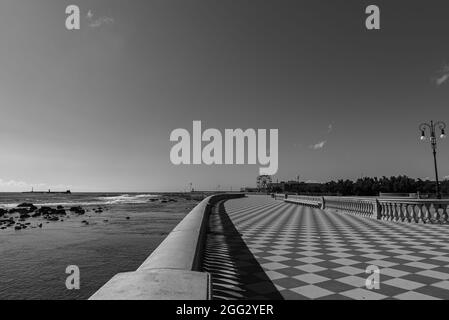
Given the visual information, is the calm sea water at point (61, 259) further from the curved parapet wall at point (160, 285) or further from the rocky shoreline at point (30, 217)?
the curved parapet wall at point (160, 285)

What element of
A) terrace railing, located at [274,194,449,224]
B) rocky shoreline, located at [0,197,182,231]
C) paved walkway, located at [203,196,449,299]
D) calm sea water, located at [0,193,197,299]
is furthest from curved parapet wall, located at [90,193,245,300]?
rocky shoreline, located at [0,197,182,231]

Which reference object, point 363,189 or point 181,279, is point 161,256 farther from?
point 363,189

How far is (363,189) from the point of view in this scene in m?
96.4

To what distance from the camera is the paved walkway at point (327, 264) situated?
5227 mm

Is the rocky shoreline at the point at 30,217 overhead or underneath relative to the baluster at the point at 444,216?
underneath

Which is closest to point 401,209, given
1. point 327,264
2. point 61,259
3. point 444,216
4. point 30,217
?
point 444,216

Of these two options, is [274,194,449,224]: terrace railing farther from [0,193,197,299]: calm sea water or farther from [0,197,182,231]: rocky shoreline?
[0,197,182,231]: rocky shoreline

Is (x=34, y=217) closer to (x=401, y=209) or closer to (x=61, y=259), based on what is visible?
(x=61, y=259)

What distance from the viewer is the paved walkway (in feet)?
17.1

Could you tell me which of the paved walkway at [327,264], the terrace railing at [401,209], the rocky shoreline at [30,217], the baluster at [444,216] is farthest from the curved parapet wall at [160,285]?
the rocky shoreline at [30,217]

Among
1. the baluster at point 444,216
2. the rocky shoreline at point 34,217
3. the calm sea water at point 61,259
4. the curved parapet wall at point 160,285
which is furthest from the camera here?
the rocky shoreline at point 34,217

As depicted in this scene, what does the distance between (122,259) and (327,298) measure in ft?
32.3

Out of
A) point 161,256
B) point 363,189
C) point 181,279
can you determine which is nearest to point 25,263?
point 161,256
